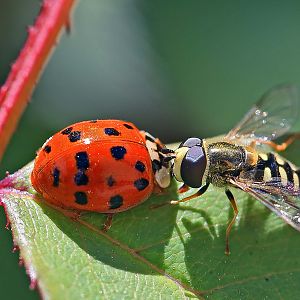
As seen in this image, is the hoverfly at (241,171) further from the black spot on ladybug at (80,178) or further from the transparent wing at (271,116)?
the black spot on ladybug at (80,178)

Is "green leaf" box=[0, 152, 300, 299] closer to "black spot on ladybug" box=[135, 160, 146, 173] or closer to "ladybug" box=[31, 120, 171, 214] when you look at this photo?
"ladybug" box=[31, 120, 171, 214]

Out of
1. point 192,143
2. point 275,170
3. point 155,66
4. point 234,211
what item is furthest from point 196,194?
point 155,66

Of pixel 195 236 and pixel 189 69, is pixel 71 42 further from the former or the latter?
pixel 195 236

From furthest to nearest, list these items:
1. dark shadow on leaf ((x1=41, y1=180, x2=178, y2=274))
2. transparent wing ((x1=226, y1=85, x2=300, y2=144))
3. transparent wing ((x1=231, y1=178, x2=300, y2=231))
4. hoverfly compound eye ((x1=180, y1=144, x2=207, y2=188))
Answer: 1. transparent wing ((x1=226, y1=85, x2=300, y2=144))
2. hoverfly compound eye ((x1=180, y1=144, x2=207, y2=188))
3. transparent wing ((x1=231, y1=178, x2=300, y2=231))
4. dark shadow on leaf ((x1=41, y1=180, x2=178, y2=274))

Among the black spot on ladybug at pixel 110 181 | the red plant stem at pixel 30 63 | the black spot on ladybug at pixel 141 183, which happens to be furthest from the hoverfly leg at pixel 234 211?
the red plant stem at pixel 30 63

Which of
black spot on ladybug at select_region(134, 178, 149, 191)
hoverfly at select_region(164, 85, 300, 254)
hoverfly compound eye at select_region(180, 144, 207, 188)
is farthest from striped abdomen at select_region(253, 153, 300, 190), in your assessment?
black spot on ladybug at select_region(134, 178, 149, 191)

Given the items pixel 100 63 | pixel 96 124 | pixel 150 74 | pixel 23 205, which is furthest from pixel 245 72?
pixel 23 205
